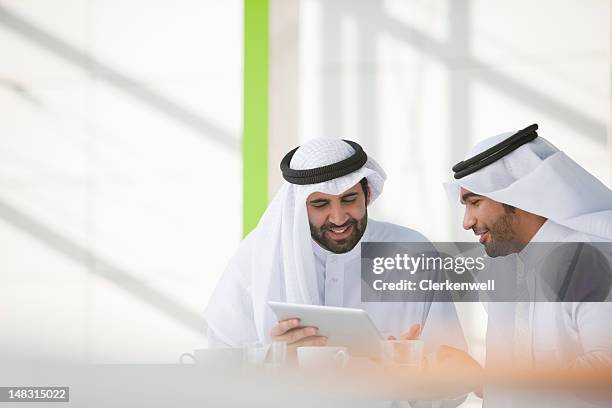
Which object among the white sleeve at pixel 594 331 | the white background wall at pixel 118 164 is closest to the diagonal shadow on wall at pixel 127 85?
the white background wall at pixel 118 164

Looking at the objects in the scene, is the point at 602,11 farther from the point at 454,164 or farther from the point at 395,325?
the point at 395,325

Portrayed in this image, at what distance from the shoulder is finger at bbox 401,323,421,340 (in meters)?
0.23

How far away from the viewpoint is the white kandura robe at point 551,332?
79.0 inches

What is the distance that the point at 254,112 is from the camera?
2.52 metres

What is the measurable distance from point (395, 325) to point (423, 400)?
282 millimetres

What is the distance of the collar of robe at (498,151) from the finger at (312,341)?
64 centimetres

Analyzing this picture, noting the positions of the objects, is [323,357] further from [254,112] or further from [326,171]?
[254,112]

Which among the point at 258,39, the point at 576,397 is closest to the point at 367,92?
the point at 258,39

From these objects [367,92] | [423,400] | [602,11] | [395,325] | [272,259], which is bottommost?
[423,400]

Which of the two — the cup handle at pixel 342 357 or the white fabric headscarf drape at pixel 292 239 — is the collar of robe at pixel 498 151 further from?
the cup handle at pixel 342 357

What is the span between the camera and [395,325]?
224cm

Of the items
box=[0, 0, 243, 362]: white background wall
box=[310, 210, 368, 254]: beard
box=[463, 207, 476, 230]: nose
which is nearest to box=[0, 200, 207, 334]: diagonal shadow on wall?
box=[0, 0, 243, 362]: white background wall

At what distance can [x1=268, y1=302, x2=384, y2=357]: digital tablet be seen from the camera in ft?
6.05

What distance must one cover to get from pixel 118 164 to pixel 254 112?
410 mm
